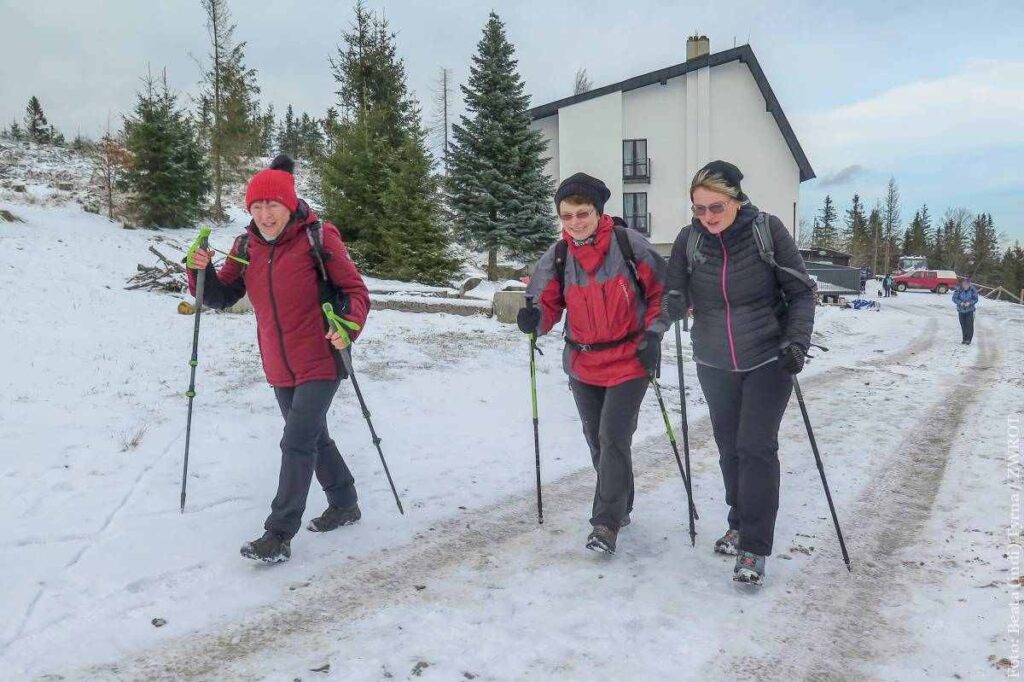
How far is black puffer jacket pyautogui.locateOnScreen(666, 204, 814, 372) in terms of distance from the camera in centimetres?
369

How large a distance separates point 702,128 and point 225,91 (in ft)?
75.5

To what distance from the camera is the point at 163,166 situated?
71.1 feet

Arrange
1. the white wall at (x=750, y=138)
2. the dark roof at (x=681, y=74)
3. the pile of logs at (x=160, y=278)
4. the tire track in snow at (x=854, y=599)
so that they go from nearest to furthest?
1. the tire track in snow at (x=854, y=599)
2. the pile of logs at (x=160, y=278)
3. the dark roof at (x=681, y=74)
4. the white wall at (x=750, y=138)

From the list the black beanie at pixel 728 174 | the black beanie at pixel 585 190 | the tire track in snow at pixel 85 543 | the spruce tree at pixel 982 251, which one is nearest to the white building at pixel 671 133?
the tire track in snow at pixel 85 543

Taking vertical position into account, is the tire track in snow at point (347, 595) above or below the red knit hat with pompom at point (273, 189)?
below

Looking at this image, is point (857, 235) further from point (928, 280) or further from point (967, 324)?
point (967, 324)

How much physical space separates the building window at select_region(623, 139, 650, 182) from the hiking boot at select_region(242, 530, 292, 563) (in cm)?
3320

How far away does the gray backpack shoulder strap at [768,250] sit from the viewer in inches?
144

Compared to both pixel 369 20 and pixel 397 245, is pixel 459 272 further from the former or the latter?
pixel 369 20

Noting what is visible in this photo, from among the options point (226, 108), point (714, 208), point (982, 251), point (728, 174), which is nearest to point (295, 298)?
point (714, 208)

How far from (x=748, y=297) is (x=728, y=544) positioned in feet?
4.85

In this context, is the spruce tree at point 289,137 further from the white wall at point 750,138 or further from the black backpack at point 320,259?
the black backpack at point 320,259

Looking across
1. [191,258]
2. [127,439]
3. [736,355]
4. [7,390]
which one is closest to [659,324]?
[736,355]

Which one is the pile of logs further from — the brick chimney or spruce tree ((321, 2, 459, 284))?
the brick chimney
